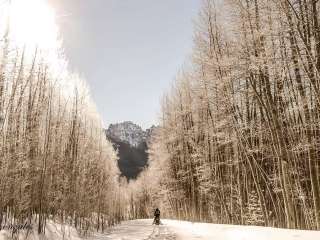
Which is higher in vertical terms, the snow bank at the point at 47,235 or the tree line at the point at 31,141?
the tree line at the point at 31,141

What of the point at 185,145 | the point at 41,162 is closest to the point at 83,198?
the point at 41,162

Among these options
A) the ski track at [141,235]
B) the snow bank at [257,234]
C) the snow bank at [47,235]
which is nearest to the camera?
the snow bank at [257,234]

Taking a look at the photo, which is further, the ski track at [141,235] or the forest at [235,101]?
the ski track at [141,235]

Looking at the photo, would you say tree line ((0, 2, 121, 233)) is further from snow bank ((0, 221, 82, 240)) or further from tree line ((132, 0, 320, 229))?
tree line ((132, 0, 320, 229))

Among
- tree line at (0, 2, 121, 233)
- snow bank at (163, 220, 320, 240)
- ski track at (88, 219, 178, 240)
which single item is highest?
tree line at (0, 2, 121, 233)

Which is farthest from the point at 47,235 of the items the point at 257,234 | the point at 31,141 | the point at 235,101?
the point at 235,101

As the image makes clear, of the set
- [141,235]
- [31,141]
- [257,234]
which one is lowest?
[141,235]

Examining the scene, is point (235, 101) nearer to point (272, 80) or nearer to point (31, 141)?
point (272, 80)

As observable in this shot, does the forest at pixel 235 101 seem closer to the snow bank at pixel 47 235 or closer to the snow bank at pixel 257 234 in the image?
the snow bank at pixel 47 235

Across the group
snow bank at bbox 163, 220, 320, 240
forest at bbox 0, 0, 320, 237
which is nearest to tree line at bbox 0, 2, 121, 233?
forest at bbox 0, 0, 320, 237

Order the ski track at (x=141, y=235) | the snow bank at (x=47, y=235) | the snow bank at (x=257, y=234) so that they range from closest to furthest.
A: the snow bank at (x=257, y=234) < the snow bank at (x=47, y=235) < the ski track at (x=141, y=235)

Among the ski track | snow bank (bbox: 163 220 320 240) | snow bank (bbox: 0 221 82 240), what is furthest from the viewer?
the ski track

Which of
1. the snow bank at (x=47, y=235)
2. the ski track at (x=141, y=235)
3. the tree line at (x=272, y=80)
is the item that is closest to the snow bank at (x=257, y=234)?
the tree line at (x=272, y=80)

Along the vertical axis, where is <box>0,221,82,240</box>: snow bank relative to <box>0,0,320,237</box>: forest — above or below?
below
